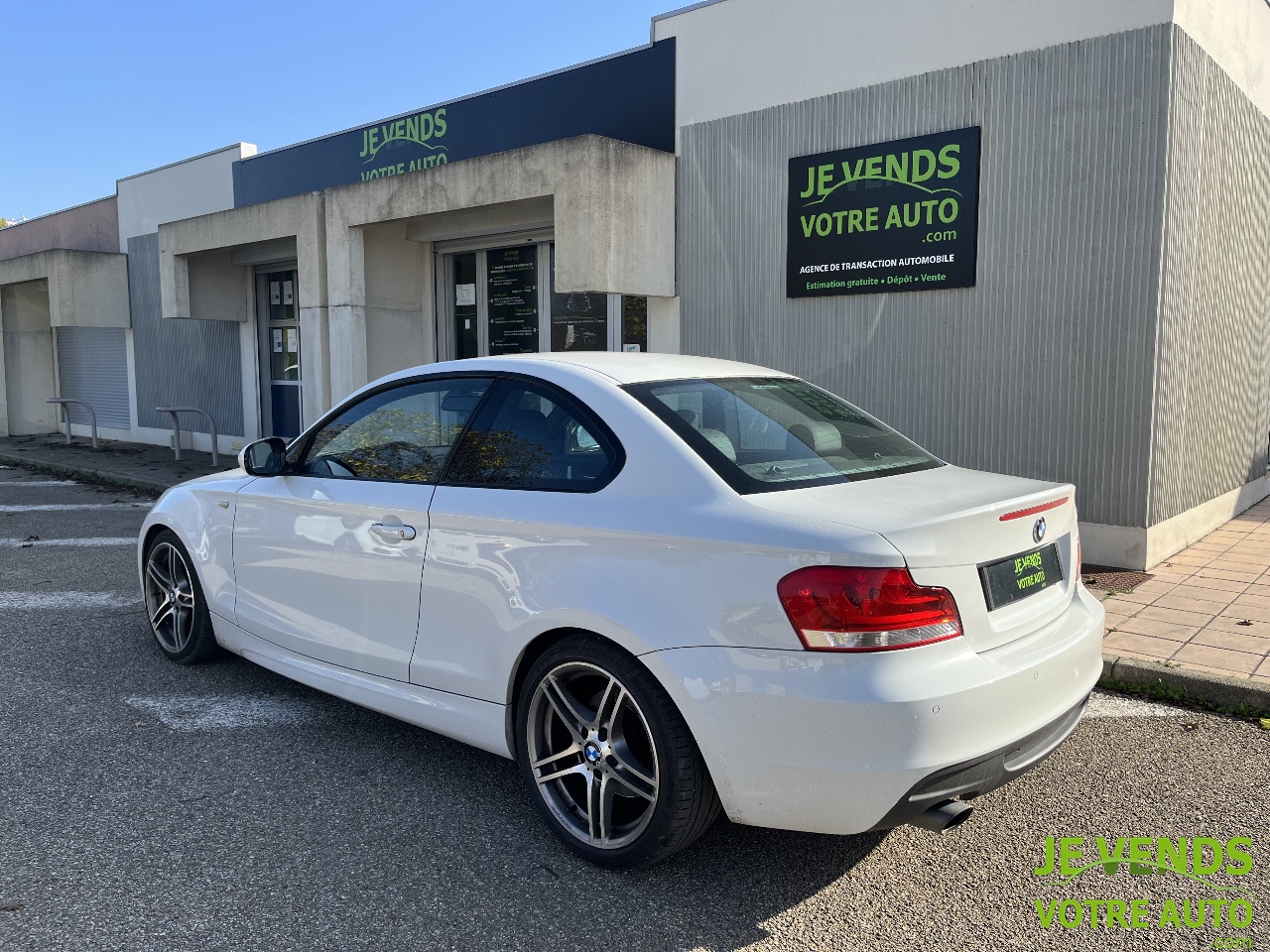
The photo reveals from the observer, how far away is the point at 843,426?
3.71 metres

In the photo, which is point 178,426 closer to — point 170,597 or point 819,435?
point 170,597

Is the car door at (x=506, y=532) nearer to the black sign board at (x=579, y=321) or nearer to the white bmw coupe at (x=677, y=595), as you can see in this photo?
the white bmw coupe at (x=677, y=595)

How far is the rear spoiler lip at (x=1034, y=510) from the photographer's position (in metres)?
2.95

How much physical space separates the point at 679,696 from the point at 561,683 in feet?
1.73

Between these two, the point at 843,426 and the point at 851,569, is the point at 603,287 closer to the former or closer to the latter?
the point at 843,426

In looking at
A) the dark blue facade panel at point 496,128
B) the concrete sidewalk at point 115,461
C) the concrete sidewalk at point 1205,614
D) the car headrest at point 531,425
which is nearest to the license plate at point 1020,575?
the car headrest at point 531,425

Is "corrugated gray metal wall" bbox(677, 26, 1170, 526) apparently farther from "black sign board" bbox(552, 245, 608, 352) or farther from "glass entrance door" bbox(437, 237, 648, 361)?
"glass entrance door" bbox(437, 237, 648, 361)

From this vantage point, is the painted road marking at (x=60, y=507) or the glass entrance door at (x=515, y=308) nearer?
the painted road marking at (x=60, y=507)

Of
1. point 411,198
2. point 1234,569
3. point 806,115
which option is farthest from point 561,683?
point 411,198

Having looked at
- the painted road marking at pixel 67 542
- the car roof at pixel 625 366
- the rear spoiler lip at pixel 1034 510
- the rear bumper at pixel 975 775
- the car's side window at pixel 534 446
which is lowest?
the painted road marking at pixel 67 542

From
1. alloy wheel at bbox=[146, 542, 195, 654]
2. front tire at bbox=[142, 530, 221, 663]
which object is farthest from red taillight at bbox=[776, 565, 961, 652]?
alloy wheel at bbox=[146, 542, 195, 654]

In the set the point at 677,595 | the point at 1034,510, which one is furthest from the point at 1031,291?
the point at 677,595

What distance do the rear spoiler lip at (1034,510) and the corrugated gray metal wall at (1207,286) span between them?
411 centimetres

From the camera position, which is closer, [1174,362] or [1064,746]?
[1064,746]
